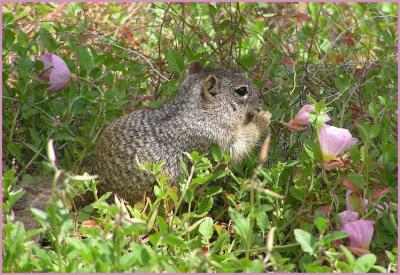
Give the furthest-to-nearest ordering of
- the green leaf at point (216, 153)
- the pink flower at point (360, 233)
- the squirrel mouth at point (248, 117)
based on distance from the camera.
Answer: the squirrel mouth at point (248, 117), the green leaf at point (216, 153), the pink flower at point (360, 233)

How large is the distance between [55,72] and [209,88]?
78cm

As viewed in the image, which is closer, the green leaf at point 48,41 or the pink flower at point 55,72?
the pink flower at point 55,72

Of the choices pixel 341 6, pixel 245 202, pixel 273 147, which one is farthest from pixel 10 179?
pixel 341 6

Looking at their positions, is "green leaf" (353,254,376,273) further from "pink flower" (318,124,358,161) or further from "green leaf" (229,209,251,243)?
"pink flower" (318,124,358,161)

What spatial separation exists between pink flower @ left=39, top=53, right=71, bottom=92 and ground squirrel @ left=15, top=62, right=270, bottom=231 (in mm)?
352

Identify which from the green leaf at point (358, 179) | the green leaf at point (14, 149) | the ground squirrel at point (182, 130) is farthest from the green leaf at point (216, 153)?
the green leaf at point (14, 149)

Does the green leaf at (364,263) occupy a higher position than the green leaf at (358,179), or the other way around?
the green leaf at (358,179)

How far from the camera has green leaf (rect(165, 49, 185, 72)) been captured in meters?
3.82

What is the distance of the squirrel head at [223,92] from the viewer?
3666 millimetres

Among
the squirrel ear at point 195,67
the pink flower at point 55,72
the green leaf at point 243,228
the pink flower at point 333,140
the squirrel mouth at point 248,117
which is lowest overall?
the squirrel mouth at point 248,117

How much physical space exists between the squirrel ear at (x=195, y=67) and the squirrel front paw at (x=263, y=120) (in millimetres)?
424

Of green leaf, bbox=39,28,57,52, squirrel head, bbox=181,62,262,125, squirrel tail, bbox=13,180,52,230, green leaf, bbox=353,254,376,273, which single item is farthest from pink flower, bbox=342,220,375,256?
green leaf, bbox=39,28,57,52

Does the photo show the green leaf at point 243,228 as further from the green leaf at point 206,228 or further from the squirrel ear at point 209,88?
the squirrel ear at point 209,88

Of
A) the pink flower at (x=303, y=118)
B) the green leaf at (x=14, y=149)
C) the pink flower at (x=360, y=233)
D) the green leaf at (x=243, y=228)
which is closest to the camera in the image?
the green leaf at (x=243, y=228)
